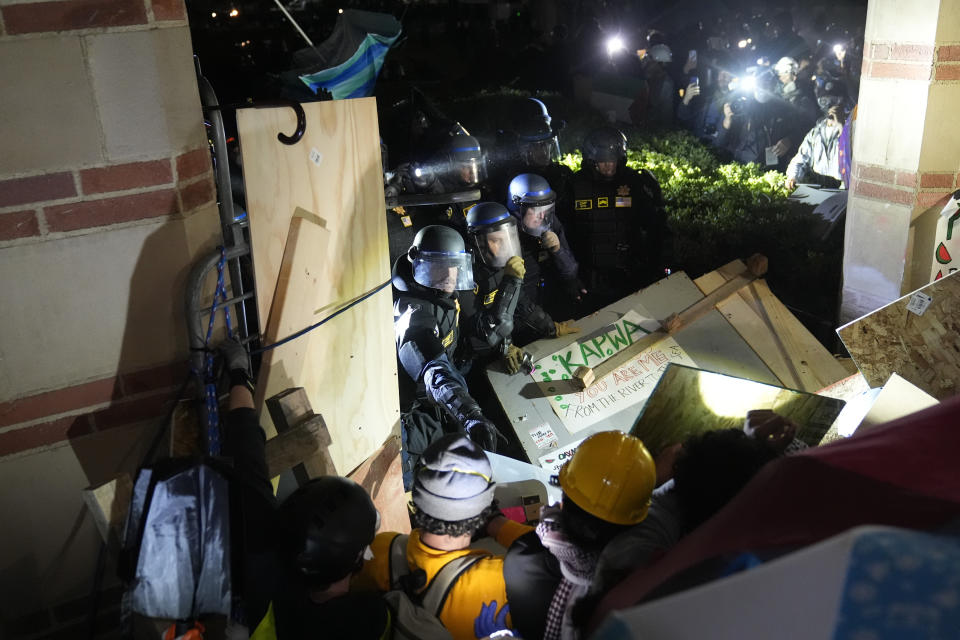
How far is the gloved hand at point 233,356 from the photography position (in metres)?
2.55

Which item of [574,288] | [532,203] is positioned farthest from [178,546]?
[574,288]

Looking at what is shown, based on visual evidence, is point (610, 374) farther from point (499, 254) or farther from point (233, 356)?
point (233, 356)

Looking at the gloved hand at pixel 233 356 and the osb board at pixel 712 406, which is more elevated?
the gloved hand at pixel 233 356

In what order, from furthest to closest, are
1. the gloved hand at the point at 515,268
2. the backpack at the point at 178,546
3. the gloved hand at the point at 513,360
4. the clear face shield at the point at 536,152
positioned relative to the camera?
the clear face shield at the point at 536,152 < the gloved hand at the point at 515,268 < the gloved hand at the point at 513,360 < the backpack at the point at 178,546

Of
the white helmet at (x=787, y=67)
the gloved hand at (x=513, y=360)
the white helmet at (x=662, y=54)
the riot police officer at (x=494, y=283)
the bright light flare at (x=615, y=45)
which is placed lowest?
the gloved hand at (x=513, y=360)

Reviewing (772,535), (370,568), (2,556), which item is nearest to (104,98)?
(2,556)

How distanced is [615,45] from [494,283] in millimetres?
11649

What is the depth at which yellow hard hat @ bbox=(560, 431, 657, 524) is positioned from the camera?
94.7 inches

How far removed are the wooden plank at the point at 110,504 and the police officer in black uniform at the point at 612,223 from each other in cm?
488

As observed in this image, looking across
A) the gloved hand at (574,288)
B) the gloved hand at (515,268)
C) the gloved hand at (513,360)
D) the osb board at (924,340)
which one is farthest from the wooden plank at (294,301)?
the gloved hand at (574,288)

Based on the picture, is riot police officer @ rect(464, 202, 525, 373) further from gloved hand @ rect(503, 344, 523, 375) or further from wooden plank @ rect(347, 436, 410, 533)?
wooden plank @ rect(347, 436, 410, 533)

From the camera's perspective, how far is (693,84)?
12.6m

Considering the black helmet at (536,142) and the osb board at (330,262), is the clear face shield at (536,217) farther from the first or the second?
the osb board at (330,262)

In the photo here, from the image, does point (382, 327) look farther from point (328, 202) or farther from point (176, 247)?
point (176, 247)
